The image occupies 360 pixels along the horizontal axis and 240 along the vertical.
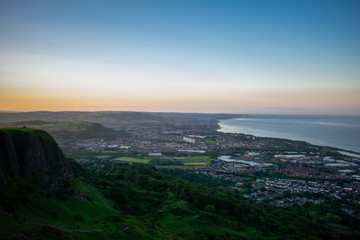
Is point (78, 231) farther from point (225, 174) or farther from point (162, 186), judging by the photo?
point (225, 174)

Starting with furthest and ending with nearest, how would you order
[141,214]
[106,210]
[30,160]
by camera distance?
[141,214] < [106,210] < [30,160]

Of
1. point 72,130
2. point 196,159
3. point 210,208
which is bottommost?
point 196,159

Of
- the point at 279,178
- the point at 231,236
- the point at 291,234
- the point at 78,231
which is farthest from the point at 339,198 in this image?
the point at 78,231

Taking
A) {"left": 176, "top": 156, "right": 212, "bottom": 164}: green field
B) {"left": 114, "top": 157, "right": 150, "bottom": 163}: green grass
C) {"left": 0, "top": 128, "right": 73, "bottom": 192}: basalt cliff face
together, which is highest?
{"left": 0, "top": 128, "right": 73, "bottom": 192}: basalt cliff face

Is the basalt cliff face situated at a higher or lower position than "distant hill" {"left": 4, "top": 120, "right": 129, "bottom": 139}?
higher

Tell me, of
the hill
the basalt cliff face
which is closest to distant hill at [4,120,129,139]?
the hill

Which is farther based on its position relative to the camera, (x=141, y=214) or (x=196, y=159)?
(x=196, y=159)

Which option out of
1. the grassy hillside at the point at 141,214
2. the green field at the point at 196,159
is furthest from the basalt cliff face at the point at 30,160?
the green field at the point at 196,159

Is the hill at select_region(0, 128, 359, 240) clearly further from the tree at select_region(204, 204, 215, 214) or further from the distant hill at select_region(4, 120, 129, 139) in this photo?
the distant hill at select_region(4, 120, 129, 139)

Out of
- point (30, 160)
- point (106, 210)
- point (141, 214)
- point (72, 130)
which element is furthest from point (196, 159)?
point (72, 130)

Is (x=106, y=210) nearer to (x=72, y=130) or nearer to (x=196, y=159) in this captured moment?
(x=196, y=159)
